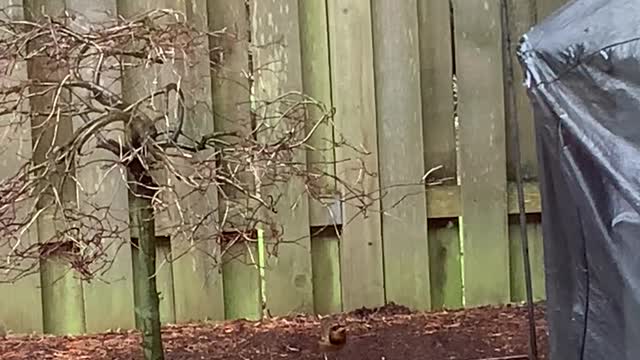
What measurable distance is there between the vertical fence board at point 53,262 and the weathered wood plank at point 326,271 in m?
0.81

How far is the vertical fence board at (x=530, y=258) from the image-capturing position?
367 cm

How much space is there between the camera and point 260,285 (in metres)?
3.60

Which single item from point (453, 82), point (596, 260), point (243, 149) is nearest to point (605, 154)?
point (596, 260)

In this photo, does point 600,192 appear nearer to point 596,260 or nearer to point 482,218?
point 596,260

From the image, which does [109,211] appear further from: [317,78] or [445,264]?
[445,264]

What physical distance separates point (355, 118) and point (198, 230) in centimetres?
66

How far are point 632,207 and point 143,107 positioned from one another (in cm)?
179

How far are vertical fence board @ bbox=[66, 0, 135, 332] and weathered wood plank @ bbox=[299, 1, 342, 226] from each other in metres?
0.63

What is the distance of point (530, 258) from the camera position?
3.70m

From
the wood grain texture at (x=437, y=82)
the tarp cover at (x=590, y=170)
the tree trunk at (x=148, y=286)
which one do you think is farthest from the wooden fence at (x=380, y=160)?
the tarp cover at (x=590, y=170)

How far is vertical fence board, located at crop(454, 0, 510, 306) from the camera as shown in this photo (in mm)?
3541

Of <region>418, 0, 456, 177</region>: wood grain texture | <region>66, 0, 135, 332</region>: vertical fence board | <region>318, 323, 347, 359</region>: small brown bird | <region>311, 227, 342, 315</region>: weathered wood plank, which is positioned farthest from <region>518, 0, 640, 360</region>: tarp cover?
<region>66, 0, 135, 332</region>: vertical fence board

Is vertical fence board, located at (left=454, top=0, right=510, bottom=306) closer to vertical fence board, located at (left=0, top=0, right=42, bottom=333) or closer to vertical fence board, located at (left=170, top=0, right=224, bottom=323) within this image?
vertical fence board, located at (left=170, top=0, right=224, bottom=323)

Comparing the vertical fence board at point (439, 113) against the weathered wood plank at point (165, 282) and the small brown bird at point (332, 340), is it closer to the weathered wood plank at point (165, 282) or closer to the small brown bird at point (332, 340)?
the small brown bird at point (332, 340)
